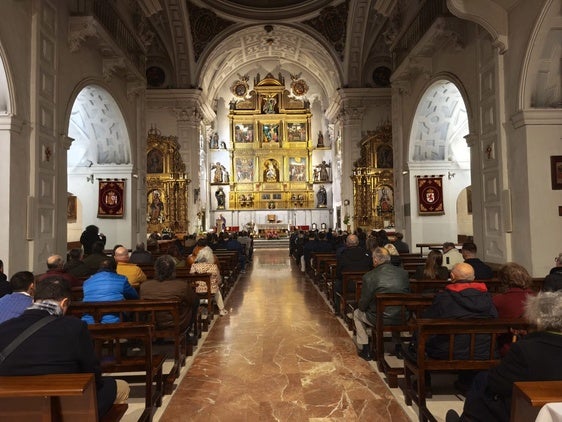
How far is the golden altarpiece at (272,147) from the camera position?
2811cm

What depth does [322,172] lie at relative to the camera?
28.1 m

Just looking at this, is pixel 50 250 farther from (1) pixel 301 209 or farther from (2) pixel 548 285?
(1) pixel 301 209

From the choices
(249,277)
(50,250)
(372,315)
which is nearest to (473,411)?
(372,315)

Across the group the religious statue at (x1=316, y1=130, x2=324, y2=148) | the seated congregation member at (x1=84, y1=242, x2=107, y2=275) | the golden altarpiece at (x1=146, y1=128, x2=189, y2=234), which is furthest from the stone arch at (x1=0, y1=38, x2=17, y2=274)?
the religious statue at (x1=316, y1=130, x2=324, y2=148)

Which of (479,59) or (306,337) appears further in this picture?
(479,59)

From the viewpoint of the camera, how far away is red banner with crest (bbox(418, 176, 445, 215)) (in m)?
12.5

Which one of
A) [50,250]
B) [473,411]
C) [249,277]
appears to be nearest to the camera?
[473,411]

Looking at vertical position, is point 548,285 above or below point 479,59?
below

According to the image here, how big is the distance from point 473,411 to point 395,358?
2.45 m

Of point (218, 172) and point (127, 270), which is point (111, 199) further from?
point (218, 172)

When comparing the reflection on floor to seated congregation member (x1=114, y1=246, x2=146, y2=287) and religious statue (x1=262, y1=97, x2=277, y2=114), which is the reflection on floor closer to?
seated congregation member (x1=114, y1=246, x2=146, y2=287)

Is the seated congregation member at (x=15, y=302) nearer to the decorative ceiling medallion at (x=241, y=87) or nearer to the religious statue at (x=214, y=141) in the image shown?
the religious statue at (x=214, y=141)

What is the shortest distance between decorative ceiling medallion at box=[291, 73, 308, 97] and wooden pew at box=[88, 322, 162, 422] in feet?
86.0

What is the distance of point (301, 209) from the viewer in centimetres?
2759
